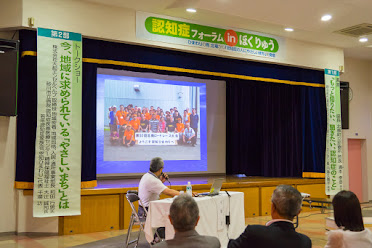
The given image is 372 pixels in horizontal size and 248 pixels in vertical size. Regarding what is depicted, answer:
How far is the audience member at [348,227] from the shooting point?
5.86 ft

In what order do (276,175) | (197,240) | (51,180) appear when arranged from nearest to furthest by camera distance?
(197,240) < (51,180) < (276,175)

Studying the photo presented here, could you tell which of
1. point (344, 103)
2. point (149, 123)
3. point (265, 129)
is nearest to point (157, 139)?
point (149, 123)

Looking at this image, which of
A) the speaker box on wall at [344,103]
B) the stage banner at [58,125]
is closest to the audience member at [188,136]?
the stage banner at [58,125]

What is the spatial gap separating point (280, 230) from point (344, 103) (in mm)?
7355

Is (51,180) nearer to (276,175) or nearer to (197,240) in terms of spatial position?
(197,240)

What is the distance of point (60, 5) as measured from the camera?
5.51 m

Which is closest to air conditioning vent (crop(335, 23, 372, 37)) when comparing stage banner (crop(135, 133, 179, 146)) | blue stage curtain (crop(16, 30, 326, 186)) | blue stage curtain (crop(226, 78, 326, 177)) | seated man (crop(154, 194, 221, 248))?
blue stage curtain (crop(16, 30, 326, 186))

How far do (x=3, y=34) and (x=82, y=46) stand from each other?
1044mm

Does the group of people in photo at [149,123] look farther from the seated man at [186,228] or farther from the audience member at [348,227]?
the audience member at [348,227]

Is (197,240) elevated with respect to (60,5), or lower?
lower

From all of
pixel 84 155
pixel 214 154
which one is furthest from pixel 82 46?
pixel 214 154

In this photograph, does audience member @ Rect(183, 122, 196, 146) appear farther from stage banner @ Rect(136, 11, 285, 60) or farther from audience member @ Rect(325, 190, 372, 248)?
audience member @ Rect(325, 190, 372, 248)

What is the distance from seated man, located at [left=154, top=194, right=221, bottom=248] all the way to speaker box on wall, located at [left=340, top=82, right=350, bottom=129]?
735 cm

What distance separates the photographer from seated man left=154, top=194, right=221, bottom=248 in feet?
6.04
